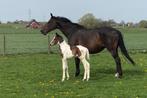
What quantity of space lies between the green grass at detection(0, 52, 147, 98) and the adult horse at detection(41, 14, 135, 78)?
94 cm

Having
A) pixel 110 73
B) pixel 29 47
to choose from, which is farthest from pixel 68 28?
pixel 29 47

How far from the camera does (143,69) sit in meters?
18.5

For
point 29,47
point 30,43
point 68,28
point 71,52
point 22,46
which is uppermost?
point 30,43

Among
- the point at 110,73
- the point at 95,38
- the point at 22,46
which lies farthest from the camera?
the point at 22,46

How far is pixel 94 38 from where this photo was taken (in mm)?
15906

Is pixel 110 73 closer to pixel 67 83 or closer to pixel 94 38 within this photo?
pixel 94 38

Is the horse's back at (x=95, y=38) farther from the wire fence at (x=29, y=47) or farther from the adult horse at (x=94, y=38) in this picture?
the wire fence at (x=29, y=47)

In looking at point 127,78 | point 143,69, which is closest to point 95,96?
point 127,78

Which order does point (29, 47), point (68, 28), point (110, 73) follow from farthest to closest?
1. point (29, 47)
2. point (110, 73)
3. point (68, 28)

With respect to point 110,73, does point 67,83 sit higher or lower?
lower

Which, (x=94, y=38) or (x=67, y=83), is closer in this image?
(x=67, y=83)

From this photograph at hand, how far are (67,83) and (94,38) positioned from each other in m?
2.76

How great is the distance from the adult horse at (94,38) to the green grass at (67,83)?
0.94 meters

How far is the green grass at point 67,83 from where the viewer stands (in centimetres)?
1157
